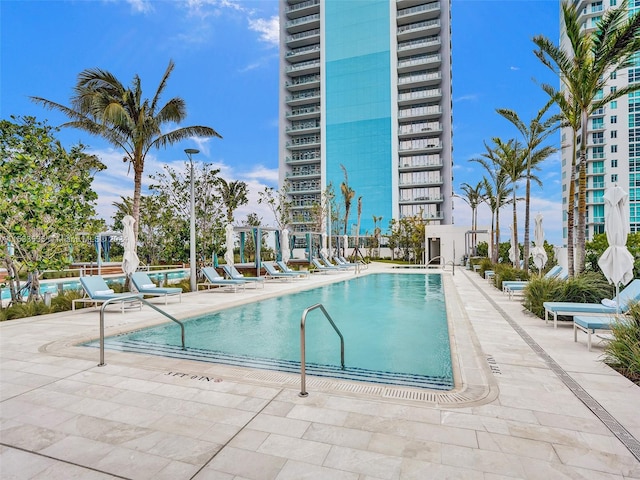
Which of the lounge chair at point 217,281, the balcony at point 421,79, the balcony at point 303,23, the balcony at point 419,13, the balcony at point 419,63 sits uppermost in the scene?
the balcony at point 303,23

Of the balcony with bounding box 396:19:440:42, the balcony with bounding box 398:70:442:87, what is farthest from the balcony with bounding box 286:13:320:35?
the balcony with bounding box 398:70:442:87

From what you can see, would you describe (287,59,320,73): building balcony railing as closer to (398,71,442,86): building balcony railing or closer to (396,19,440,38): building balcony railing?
(396,19,440,38): building balcony railing

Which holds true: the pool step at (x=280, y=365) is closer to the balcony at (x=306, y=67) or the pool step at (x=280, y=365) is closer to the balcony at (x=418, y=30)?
the balcony at (x=418, y=30)

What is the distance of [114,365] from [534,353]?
5.75 m

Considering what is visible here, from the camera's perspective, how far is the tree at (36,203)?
8.55 m

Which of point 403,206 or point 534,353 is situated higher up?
point 403,206

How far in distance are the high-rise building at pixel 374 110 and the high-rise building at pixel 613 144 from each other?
16.2 meters

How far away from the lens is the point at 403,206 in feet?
169

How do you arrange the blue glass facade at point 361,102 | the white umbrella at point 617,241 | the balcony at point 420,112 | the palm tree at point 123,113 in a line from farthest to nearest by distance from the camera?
the blue glass facade at point 361,102, the balcony at point 420,112, the palm tree at point 123,113, the white umbrella at point 617,241

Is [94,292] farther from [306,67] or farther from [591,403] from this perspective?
[306,67]

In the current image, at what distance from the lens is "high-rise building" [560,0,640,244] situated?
47.9 metres

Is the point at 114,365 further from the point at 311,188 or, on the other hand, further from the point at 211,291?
the point at 311,188

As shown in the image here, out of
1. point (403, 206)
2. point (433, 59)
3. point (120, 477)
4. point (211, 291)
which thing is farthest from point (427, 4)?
point (120, 477)

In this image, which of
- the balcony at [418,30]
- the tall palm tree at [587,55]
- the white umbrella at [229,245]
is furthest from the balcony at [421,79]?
the white umbrella at [229,245]
